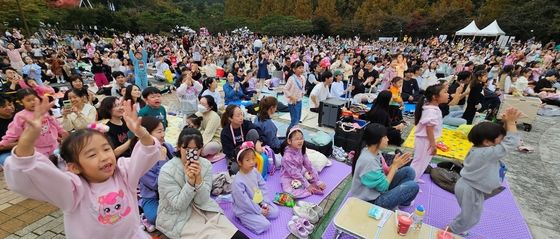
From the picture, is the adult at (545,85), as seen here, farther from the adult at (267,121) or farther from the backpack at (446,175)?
the adult at (267,121)

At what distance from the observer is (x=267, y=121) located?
5336 mm

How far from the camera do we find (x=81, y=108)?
17.7 ft

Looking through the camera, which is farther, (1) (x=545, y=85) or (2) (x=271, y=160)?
(1) (x=545, y=85)

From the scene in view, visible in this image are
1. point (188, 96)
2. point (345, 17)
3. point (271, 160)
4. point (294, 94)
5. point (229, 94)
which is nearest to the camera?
point (271, 160)

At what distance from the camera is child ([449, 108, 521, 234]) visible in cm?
300

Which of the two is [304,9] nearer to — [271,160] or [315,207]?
[271,160]

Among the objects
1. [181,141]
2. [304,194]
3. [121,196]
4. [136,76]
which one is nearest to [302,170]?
[304,194]

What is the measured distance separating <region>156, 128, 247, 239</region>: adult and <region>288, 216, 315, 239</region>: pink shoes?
76cm

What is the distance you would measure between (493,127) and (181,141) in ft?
11.5

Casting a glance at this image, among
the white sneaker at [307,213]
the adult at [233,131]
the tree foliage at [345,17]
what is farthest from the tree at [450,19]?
the white sneaker at [307,213]

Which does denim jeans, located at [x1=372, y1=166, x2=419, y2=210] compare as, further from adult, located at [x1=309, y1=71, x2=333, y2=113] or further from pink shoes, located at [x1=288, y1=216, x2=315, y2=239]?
adult, located at [x1=309, y1=71, x2=333, y2=113]

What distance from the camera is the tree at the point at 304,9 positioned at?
5369cm

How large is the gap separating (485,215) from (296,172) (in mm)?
2905

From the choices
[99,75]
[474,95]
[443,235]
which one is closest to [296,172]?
[443,235]
